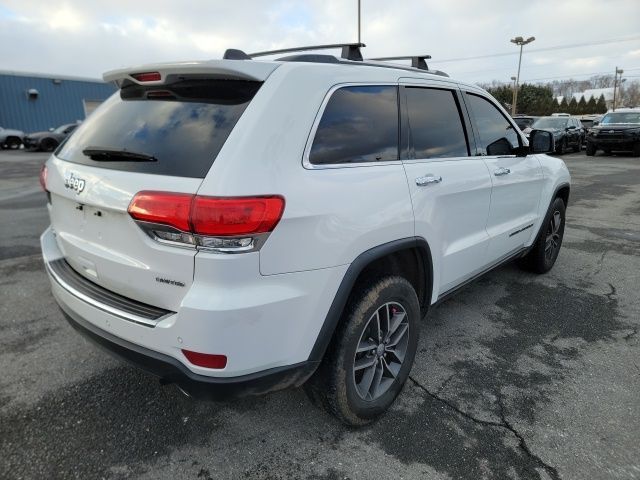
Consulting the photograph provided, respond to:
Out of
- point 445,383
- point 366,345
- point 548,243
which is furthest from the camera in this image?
point 548,243

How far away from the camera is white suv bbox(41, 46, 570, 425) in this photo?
5.99 ft

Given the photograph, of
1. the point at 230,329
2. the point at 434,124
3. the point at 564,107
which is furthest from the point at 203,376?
the point at 564,107

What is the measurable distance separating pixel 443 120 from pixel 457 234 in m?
0.75

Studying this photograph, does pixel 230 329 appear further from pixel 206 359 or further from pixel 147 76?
pixel 147 76

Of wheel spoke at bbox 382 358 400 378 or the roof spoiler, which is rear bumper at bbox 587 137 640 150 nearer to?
wheel spoke at bbox 382 358 400 378

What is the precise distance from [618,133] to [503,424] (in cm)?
2023

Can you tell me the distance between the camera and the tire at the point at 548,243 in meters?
4.62

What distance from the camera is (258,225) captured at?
1812 mm

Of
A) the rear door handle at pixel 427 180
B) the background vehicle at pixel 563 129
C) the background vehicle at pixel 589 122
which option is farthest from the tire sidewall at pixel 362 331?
the background vehicle at pixel 589 122

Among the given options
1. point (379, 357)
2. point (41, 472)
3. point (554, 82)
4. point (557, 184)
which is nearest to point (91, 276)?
point (41, 472)

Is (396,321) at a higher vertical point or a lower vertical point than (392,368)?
higher

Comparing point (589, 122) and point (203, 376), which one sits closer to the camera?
point (203, 376)

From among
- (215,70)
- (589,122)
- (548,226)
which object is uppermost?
(215,70)

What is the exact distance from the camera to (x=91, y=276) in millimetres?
2305
